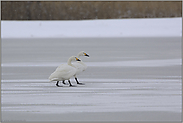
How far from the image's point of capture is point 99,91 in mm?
5543

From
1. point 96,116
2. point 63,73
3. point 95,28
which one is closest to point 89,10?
point 95,28

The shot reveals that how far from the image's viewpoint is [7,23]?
18125 millimetres

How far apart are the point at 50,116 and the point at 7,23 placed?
14.6 meters

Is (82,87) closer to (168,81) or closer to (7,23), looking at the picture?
(168,81)

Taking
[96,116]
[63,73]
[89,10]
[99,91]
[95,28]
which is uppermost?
[89,10]

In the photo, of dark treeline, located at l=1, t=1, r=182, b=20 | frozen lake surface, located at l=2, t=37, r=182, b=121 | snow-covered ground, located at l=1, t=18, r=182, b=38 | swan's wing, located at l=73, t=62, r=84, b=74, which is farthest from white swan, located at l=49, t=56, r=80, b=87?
dark treeline, located at l=1, t=1, r=182, b=20

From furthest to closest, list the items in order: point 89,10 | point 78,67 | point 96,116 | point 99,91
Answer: point 89,10
point 78,67
point 99,91
point 96,116

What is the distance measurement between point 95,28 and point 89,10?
1.95 m

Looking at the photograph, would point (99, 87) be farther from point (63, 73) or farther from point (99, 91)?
point (63, 73)

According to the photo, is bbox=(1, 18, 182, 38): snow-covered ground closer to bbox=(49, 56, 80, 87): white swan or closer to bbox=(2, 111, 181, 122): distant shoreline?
bbox=(49, 56, 80, 87): white swan

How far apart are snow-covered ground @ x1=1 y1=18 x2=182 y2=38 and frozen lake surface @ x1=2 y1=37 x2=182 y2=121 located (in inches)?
277

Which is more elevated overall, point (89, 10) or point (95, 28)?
point (89, 10)

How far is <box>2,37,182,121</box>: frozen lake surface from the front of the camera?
4375 mm

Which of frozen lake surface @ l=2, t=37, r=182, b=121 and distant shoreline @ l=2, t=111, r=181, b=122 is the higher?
frozen lake surface @ l=2, t=37, r=182, b=121
